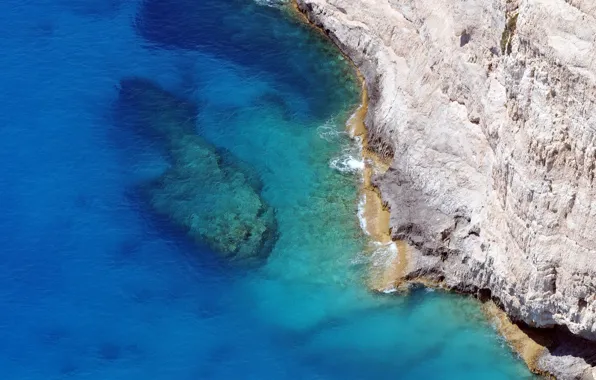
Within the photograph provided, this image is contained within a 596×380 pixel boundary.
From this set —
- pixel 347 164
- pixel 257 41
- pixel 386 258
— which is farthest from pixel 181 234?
pixel 257 41

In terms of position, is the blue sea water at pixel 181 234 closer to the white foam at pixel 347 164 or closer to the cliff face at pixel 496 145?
the white foam at pixel 347 164

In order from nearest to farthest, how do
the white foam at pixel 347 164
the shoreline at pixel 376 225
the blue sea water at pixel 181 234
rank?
the blue sea water at pixel 181 234 → the shoreline at pixel 376 225 → the white foam at pixel 347 164

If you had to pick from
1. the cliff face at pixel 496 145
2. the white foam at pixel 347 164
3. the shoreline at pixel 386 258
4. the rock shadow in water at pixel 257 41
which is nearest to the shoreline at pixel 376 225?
the shoreline at pixel 386 258

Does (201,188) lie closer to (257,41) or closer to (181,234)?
(181,234)

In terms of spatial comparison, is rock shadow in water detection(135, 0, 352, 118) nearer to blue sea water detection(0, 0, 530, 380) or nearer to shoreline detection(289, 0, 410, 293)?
blue sea water detection(0, 0, 530, 380)

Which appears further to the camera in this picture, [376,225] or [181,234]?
[181,234]

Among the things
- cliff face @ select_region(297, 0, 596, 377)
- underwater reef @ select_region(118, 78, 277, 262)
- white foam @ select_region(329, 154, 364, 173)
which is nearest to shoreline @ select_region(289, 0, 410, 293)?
white foam @ select_region(329, 154, 364, 173)
